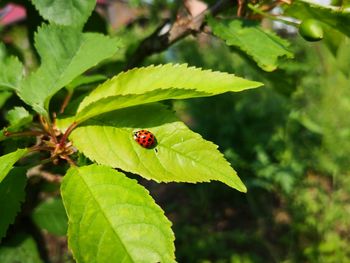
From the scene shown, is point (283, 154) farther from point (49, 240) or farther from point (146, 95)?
point (146, 95)

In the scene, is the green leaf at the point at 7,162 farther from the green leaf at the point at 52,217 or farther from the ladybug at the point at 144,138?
the green leaf at the point at 52,217

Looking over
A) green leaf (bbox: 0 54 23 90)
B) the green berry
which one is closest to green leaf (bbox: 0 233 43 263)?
green leaf (bbox: 0 54 23 90)

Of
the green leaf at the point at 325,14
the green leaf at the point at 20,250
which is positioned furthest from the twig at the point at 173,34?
the green leaf at the point at 20,250

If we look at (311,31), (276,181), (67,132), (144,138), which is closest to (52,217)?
(67,132)

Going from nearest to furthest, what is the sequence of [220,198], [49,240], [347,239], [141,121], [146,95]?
1. [146,95]
2. [141,121]
3. [347,239]
4. [49,240]
5. [220,198]

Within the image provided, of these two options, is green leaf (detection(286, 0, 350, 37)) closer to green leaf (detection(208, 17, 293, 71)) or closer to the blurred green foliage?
green leaf (detection(208, 17, 293, 71))

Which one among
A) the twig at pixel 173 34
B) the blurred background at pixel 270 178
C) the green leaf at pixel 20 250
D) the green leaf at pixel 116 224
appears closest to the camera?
the green leaf at pixel 116 224

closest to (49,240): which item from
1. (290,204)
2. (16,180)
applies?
(290,204)

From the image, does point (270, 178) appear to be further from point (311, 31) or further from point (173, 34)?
point (311, 31)
